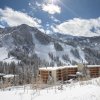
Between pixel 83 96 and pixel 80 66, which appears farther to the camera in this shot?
pixel 80 66

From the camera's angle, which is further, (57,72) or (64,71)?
(64,71)

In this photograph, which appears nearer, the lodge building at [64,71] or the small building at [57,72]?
the small building at [57,72]

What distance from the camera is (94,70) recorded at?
88062 mm

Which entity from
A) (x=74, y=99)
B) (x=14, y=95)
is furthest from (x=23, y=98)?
(x=74, y=99)

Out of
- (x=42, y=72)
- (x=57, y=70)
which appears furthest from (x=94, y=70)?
(x=42, y=72)

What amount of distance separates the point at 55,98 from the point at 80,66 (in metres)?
80.8

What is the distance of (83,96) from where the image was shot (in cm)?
856

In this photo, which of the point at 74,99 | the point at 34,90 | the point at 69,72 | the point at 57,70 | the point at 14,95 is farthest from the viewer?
the point at 69,72

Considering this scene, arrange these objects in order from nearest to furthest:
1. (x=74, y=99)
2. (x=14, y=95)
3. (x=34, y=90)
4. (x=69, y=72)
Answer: (x=74, y=99) → (x=14, y=95) → (x=34, y=90) → (x=69, y=72)

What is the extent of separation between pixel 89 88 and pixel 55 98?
8.26 feet

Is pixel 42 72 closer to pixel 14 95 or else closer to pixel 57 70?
pixel 57 70

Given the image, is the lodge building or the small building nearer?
the small building

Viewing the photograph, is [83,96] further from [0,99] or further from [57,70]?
[57,70]

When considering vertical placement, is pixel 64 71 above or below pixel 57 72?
above
